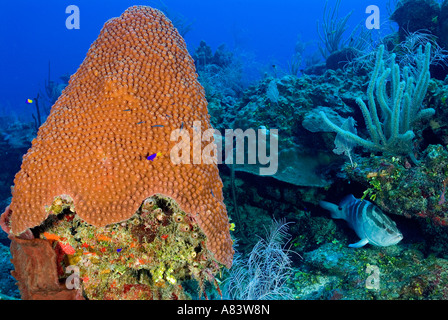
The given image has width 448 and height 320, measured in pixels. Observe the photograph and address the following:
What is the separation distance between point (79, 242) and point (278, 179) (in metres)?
2.76

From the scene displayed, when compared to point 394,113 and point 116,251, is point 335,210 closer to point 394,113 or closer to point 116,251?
point 394,113

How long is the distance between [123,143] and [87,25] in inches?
4215

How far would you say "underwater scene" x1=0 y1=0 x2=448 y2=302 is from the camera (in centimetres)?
187

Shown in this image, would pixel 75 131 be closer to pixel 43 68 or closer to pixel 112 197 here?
pixel 112 197

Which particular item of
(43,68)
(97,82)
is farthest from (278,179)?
(43,68)

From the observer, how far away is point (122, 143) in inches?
74.7

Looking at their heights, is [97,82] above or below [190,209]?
above

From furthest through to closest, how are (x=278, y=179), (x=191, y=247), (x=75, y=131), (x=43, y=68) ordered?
1. (x=43, y=68)
2. (x=278, y=179)
3. (x=191, y=247)
4. (x=75, y=131)

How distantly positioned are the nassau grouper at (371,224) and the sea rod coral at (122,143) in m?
1.84

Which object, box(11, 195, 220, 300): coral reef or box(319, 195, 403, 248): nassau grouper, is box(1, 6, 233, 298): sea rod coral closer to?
box(11, 195, 220, 300): coral reef

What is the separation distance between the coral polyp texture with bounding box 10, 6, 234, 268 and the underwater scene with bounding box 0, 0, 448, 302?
1cm

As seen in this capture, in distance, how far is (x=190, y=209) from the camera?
1891 millimetres

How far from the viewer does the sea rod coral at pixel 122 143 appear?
5.92 ft

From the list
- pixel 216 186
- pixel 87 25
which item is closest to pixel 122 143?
pixel 216 186
